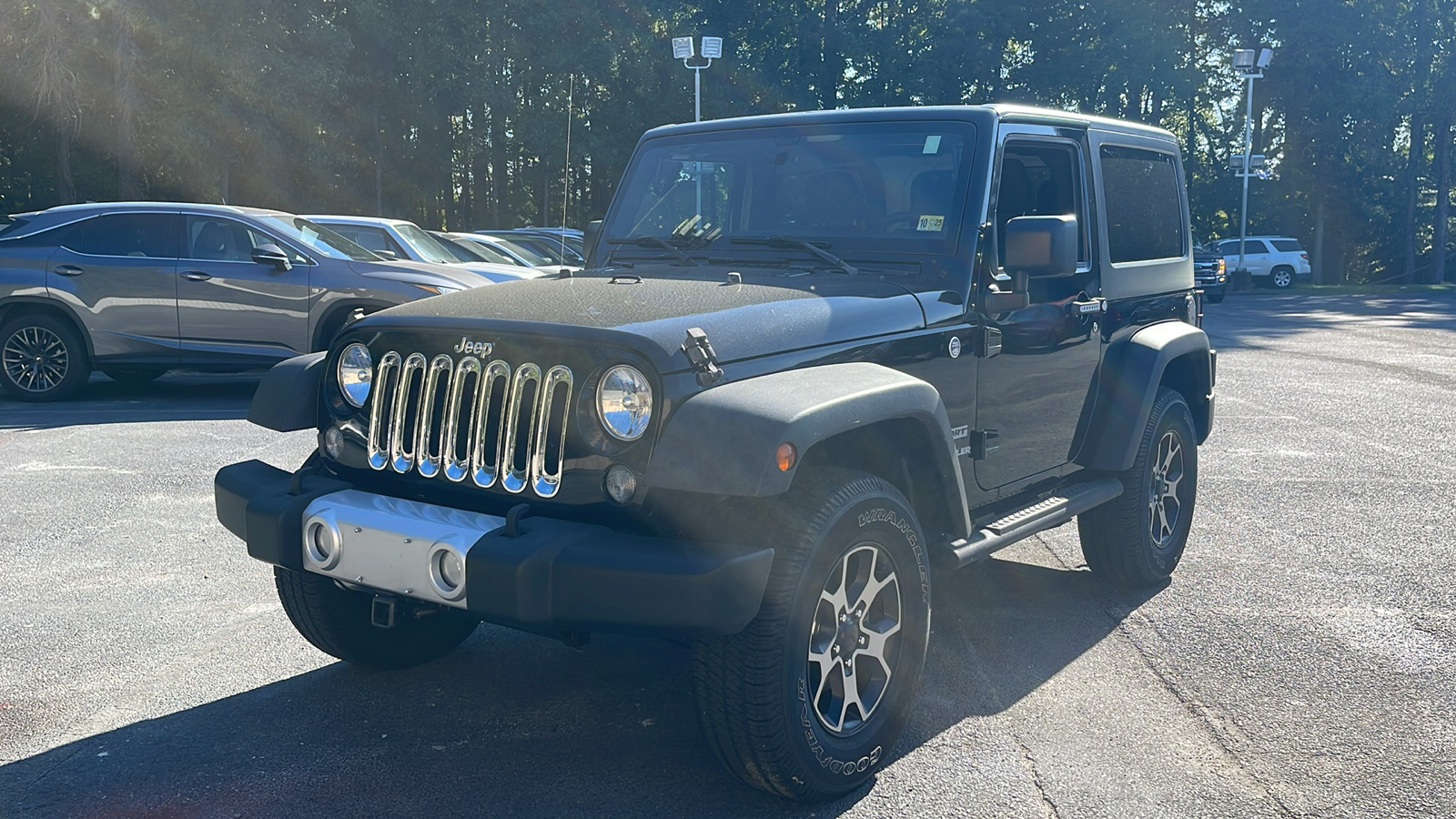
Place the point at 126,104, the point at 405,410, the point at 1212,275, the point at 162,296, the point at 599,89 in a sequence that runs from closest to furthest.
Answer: the point at 405,410 < the point at 162,296 < the point at 1212,275 < the point at 126,104 < the point at 599,89

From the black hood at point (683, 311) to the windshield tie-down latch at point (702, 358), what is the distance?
3cm

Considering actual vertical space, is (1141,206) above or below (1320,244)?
below

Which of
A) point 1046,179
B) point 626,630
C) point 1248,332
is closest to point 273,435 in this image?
point 1046,179

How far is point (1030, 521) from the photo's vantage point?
4.56 metres

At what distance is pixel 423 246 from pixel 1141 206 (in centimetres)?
1023

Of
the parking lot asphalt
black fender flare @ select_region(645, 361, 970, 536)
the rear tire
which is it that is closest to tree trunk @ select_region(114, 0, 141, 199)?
the rear tire

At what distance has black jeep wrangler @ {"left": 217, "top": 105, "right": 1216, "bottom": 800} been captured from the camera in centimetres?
321

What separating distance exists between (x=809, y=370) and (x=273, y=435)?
6.71 m

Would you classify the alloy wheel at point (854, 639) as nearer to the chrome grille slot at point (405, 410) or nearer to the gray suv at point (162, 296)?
the chrome grille slot at point (405, 410)

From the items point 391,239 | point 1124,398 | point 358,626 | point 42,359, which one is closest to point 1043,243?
point 1124,398

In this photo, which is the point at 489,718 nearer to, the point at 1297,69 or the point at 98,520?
the point at 98,520

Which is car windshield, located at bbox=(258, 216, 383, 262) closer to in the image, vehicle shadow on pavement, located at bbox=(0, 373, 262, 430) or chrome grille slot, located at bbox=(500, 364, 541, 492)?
vehicle shadow on pavement, located at bbox=(0, 373, 262, 430)

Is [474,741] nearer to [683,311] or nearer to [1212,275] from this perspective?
[683,311]

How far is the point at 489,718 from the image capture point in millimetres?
4082
